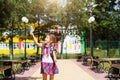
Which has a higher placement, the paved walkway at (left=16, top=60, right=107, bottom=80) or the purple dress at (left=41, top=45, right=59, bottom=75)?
the purple dress at (left=41, top=45, right=59, bottom=75)

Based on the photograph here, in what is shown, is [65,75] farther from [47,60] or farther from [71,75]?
[47,60]

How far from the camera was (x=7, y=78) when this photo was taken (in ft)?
56.3

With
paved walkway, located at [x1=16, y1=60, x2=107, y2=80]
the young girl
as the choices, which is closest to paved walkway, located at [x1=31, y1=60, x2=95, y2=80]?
paved walkway, located at [x1=16, y1=60, x2=107, y2=80]

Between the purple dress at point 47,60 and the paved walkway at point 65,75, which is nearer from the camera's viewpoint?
the purple dress at point 47,60

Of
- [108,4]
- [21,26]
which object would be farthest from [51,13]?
[108,4]

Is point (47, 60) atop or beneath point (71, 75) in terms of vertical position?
atop

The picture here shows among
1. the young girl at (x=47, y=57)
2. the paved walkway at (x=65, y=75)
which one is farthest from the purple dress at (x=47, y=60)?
the paved walkway at (x=65, y=75)

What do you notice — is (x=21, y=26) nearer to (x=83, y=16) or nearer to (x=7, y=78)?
(x=83, y=16)

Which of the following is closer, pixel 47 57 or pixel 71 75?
pixel 47 57

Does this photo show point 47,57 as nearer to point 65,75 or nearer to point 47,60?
point 47,60

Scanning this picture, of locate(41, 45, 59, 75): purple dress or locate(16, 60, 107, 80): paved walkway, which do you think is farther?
locate(16, 60, 107, 80): paved walkway

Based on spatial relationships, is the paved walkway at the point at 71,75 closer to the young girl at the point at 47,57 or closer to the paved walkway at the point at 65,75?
the paved walkway at the point at 65,75

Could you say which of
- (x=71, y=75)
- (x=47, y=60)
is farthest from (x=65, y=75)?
(x=47, y=60)

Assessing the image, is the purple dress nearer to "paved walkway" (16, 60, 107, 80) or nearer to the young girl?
the young girl
